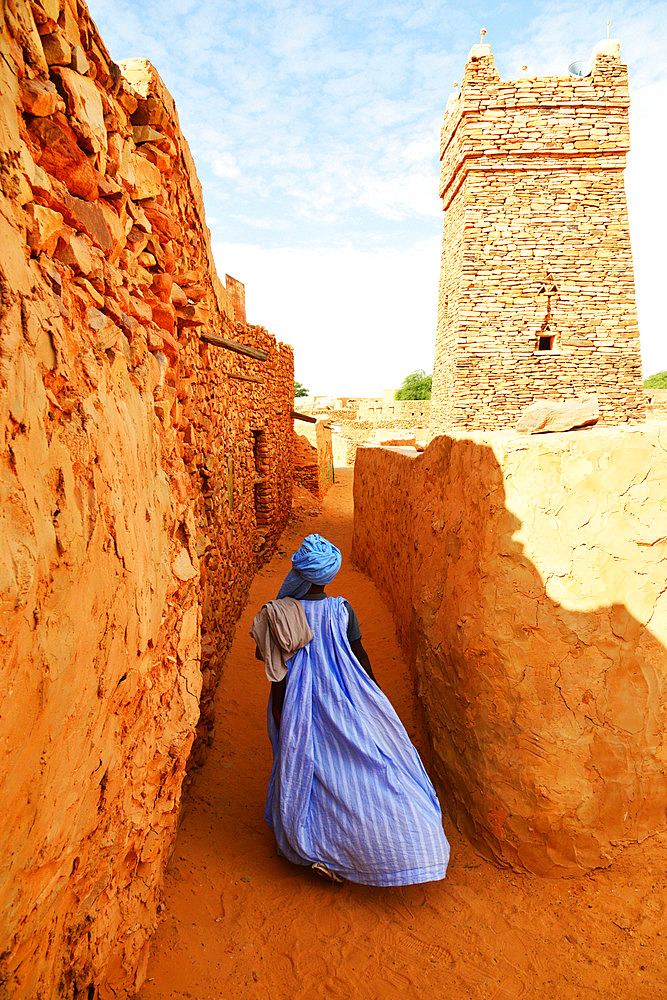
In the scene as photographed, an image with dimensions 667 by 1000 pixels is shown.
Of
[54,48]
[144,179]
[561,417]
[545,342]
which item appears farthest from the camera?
[545,342]

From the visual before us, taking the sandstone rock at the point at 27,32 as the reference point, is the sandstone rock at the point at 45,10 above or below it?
above

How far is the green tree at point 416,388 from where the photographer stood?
1438 inches

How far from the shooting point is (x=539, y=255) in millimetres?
12320

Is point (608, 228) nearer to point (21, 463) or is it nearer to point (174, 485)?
point (174, 485)

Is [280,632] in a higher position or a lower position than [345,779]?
higher

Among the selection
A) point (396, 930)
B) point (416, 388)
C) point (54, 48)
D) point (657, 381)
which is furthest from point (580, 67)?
Result: point (657, 381)

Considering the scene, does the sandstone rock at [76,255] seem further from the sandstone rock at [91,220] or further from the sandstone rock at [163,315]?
the sandstone rock at [163,315]

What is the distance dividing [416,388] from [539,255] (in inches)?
984

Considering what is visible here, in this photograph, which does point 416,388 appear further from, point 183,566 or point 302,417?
point 183,566

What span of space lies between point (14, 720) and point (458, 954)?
2.49m

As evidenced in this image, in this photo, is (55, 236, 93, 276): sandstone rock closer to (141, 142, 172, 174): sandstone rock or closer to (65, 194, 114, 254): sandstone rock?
(65, 194, 114, 254): sandstone rock

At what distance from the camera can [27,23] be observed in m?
1.40

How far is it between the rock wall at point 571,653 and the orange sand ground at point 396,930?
200 millimetres

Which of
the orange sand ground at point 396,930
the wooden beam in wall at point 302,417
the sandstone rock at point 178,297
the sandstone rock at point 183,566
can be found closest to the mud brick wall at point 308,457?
the wooden beam in wall at point 302,417
